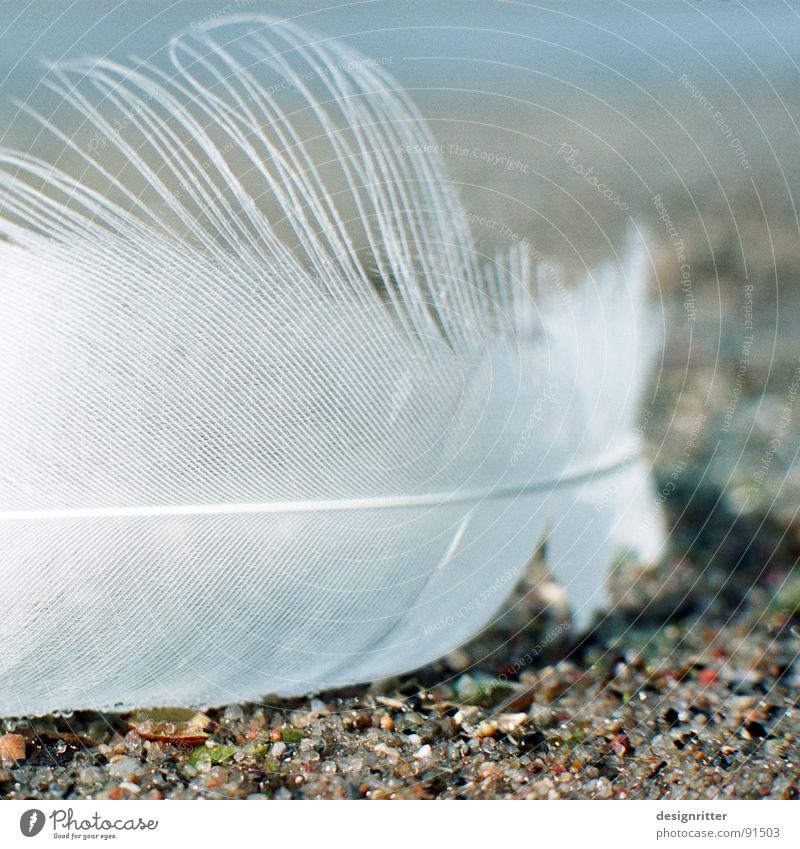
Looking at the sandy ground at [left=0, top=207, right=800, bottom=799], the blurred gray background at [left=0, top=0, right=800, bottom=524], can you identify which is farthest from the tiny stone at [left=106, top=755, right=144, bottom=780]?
the blurred gray background at [left=0, top=0, right=800, bottom=524]

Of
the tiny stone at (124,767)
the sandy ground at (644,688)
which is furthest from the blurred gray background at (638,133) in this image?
the tiny stone at (124,767)

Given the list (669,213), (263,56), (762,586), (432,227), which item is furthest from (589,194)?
(762,586)

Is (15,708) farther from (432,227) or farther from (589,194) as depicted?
(589,194)
